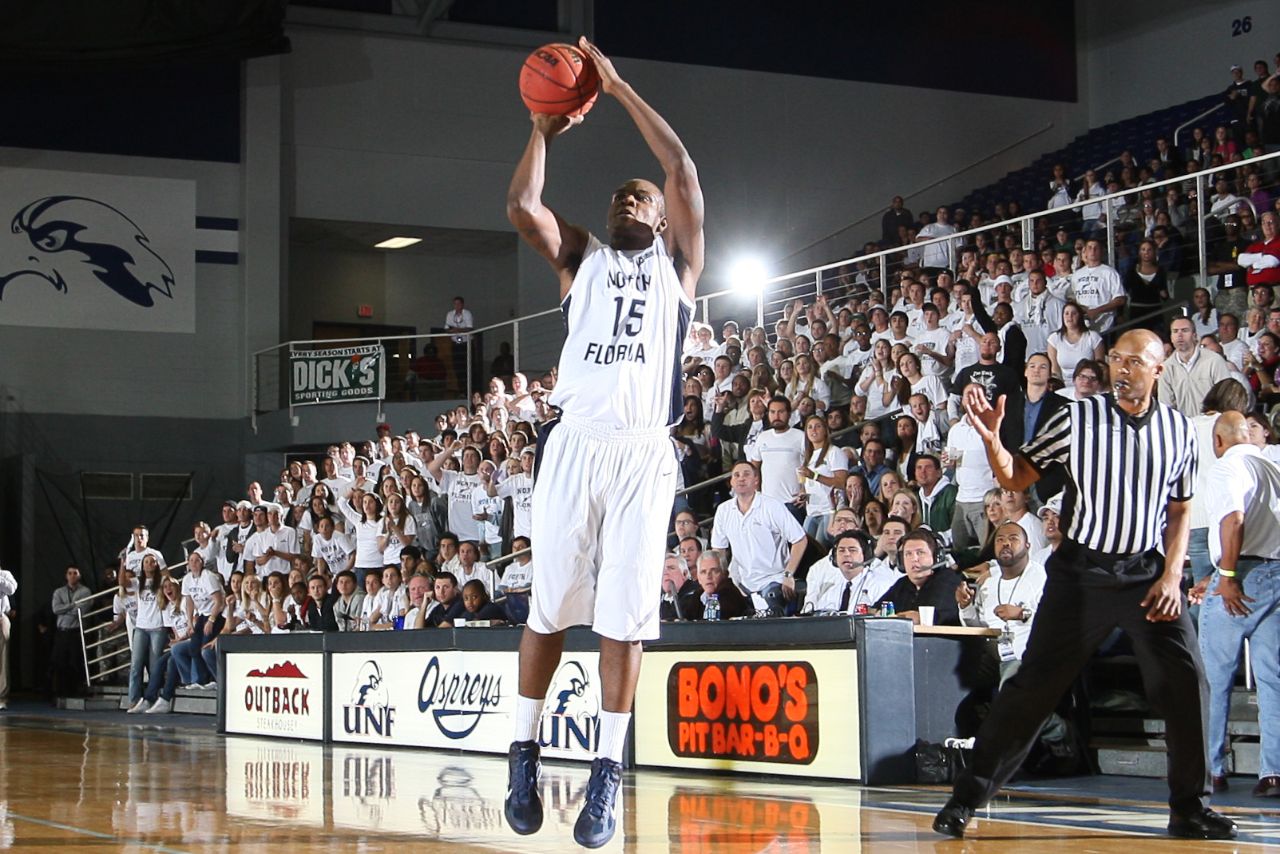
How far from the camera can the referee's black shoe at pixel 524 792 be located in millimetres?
5285

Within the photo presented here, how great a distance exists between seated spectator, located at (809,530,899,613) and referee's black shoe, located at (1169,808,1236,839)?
4.17m

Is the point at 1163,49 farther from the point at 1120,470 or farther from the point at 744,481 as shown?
the point at 1120,470

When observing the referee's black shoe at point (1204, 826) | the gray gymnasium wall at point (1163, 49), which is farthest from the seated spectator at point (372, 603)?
the gray gymnasium wall at point (1163, 49)

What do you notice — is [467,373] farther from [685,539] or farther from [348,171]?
[685,539]

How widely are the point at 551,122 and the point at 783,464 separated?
27.5 ft

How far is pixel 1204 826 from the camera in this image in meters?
5.94

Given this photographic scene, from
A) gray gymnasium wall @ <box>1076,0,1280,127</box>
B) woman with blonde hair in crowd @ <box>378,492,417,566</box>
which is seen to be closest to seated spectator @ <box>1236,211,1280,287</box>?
woman with blonde hair in crowd @ <box>378,492,417,566</box>

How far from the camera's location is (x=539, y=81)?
5344 mm

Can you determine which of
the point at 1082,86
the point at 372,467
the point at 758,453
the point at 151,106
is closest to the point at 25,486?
the point at 151,106

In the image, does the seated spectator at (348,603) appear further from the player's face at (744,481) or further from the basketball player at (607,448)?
the basketball player at (607,448)

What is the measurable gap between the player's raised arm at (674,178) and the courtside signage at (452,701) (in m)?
4.77

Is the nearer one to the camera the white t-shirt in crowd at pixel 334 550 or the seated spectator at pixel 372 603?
the seated spectator at pixel 372 603

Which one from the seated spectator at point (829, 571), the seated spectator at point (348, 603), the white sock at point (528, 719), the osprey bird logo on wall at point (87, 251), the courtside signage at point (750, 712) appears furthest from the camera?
the osprey bird logo on wall at point (87, 251)

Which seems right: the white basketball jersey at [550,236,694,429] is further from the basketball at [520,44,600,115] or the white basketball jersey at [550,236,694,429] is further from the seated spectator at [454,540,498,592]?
the seated spectator at [454,540,498,592]
